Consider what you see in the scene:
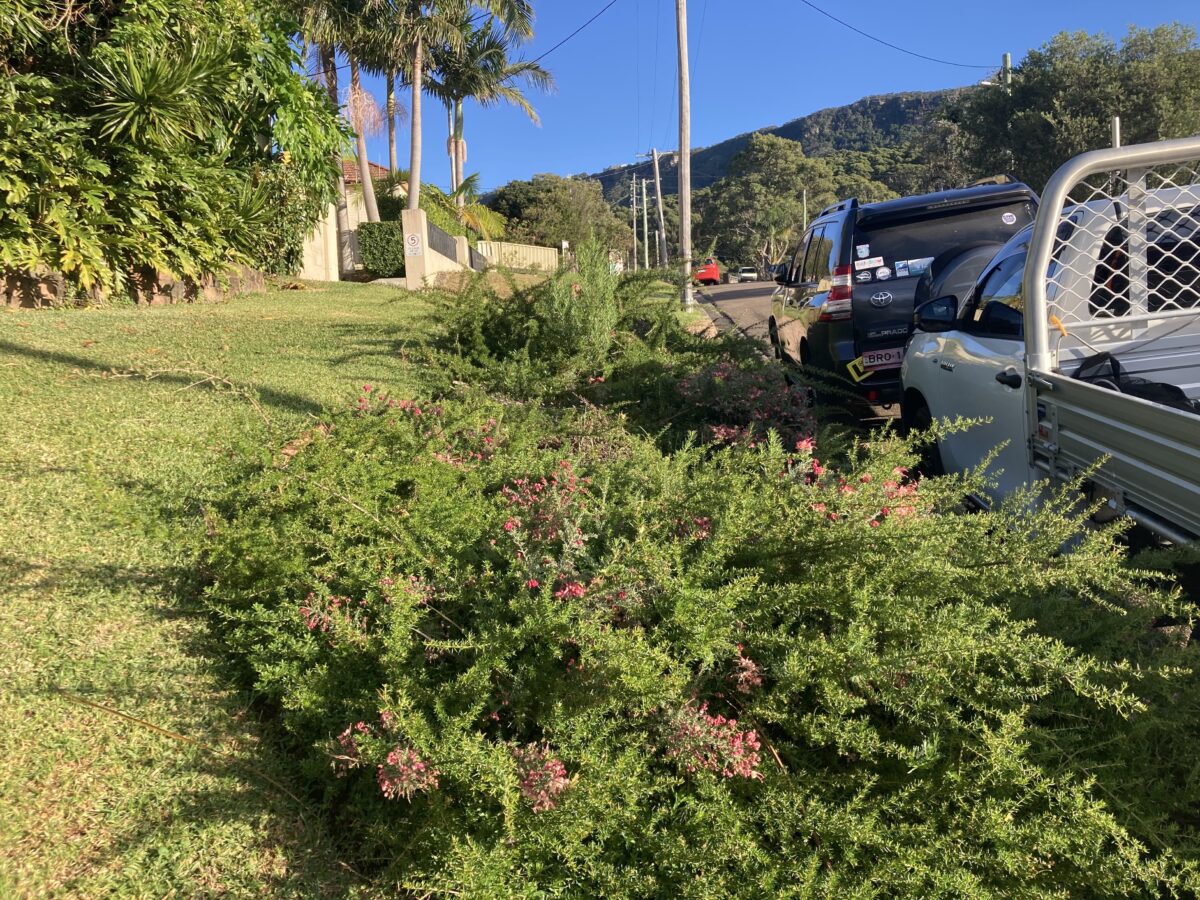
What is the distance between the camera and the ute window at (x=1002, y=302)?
3939 mm

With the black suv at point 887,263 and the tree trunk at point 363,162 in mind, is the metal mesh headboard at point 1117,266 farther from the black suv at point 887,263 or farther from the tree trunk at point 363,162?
the tree trunk at point 363,162

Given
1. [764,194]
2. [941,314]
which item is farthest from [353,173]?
[764,194]

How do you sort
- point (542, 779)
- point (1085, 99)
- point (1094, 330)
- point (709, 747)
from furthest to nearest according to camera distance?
point (1085, 99) → point (1094, 330) → point (709, 747) → point (542, 779)

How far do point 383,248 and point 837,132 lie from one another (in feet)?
525

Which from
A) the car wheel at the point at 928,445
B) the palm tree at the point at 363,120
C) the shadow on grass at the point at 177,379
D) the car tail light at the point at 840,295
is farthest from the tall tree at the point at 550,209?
the car wheel at the point at 928,445

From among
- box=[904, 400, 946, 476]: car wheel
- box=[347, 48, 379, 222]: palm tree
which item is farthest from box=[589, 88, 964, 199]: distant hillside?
box=[904, 400, 946, 476]: car wheel

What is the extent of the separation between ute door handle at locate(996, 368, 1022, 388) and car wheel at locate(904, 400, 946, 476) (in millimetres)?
1330

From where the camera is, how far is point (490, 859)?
1.93m

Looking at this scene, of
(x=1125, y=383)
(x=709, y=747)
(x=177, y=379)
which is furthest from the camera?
(x=177, y=379)

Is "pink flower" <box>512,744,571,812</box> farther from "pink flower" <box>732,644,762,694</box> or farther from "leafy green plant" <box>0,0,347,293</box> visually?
"leafy green plant" <box>0,0,347,293</box>

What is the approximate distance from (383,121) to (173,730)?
2935 cm

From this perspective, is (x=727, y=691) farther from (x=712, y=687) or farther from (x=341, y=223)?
(x=341, y=223)

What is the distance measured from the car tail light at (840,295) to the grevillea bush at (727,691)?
12.9 feet

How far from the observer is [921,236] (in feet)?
23.0
